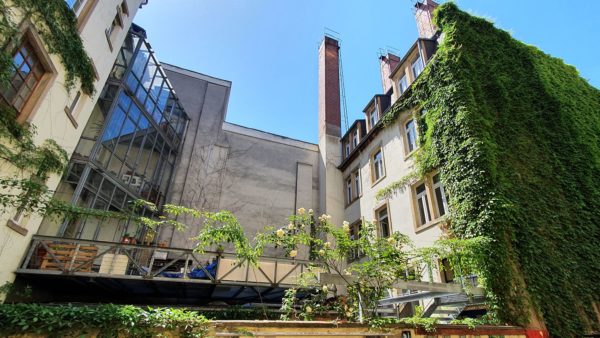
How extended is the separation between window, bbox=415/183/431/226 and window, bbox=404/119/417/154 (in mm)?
1737

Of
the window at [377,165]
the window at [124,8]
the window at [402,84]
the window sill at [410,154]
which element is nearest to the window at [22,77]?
the window at [124,8]

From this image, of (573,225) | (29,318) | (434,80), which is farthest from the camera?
(434,80)

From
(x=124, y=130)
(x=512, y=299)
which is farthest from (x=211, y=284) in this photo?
(x=512, y=299)

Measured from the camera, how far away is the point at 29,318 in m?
3.30

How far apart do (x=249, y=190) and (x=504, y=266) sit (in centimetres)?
1317

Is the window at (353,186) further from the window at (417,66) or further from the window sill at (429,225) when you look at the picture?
the window at (417,66)

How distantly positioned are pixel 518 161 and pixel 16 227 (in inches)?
581

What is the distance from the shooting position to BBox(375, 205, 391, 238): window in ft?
41.7

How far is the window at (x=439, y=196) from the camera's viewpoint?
31.8 ft

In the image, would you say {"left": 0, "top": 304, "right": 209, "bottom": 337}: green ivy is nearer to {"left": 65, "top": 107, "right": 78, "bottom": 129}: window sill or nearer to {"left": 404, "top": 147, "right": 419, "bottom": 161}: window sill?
{"left": 65, "top": 107, "right": 78, "bottom": 129}: window sill

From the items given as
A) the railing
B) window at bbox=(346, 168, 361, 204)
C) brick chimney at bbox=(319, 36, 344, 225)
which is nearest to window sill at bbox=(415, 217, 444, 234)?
the railing

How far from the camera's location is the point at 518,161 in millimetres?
9352

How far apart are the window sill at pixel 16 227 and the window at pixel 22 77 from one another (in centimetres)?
279

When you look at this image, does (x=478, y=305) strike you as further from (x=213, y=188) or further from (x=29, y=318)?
(x=213, y=188)
